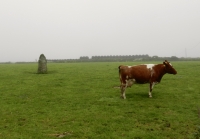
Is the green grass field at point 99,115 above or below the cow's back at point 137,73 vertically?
below

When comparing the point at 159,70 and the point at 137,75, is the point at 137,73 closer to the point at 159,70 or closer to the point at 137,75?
the point at 137,75

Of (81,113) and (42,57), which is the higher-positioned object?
(42,57)

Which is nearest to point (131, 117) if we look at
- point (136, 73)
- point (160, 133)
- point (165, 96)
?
point (160, 133)

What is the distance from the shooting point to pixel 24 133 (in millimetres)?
8789

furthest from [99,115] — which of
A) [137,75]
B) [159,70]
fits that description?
[159,70]

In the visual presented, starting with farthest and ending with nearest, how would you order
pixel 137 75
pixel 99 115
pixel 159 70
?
pixel 159 70, pixel 137 75, pixel 99 115

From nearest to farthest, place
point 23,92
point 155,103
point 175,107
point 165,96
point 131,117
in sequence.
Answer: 1. point 131,117
2. point 175,107
3. point 155,103
4. point 165,96
5. point 23,92

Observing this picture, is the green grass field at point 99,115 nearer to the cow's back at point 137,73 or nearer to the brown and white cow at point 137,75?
the brown and white cow at point 137,75

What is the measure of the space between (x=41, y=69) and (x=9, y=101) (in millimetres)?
15752

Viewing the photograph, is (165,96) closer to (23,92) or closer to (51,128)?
(51,128)

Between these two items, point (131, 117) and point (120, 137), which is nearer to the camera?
point (120, 137)

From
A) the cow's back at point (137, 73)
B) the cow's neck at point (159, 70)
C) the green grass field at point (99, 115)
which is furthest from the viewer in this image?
the cow's neck at point (159, 70)

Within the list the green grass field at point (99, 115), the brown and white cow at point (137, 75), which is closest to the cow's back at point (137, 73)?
the brown and white cow at point (137, 75)

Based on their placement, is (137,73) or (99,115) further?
(137,73)
